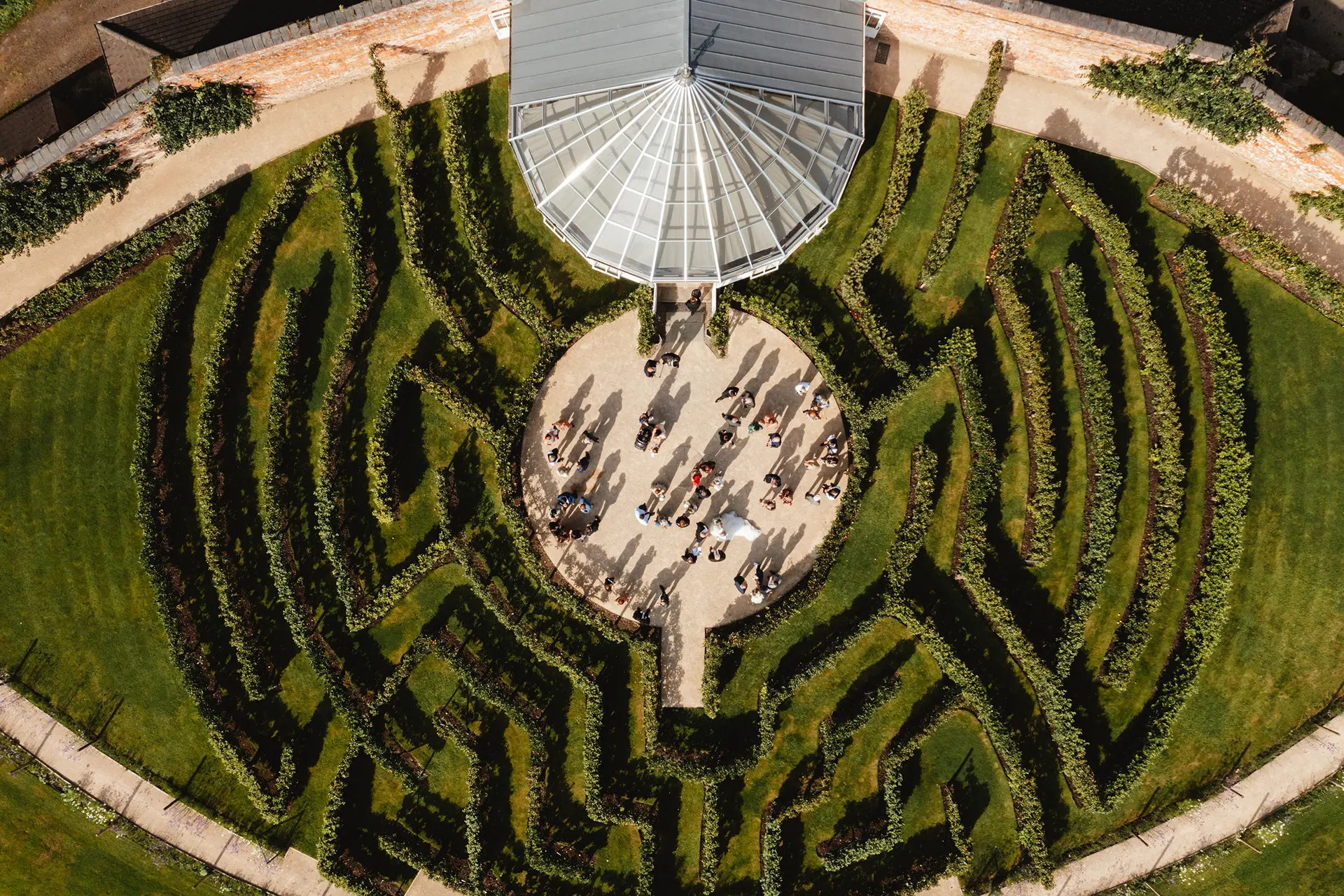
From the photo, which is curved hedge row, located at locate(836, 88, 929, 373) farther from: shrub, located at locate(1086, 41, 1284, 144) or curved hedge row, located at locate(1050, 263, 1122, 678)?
curved hedge row, located at locate(1050, 263, 1122, 678)

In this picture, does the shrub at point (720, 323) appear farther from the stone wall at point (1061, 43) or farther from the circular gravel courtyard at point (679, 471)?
the stone wall at point (1061, 43)

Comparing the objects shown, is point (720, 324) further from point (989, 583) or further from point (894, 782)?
point (894, 782)

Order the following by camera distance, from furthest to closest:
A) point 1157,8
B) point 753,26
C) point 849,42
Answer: point 1157,8
point 849,42
point 753,26

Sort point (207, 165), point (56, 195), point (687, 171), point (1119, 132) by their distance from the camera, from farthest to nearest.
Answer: point (207, 165)
point (1119, 132)
point (56, 195)
point (687, 171)

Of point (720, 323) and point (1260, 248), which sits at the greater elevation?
point (1260, 248)

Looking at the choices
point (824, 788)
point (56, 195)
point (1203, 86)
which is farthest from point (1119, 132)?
point (56, 195)

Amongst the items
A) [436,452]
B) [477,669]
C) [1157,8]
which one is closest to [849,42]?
[1157,8]

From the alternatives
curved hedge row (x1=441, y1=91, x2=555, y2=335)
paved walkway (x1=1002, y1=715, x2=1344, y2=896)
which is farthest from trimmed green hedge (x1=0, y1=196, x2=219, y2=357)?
paved walkway (x1=1002, y1=715, x2=1344, y2=896)

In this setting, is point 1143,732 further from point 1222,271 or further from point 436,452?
point 436,452
